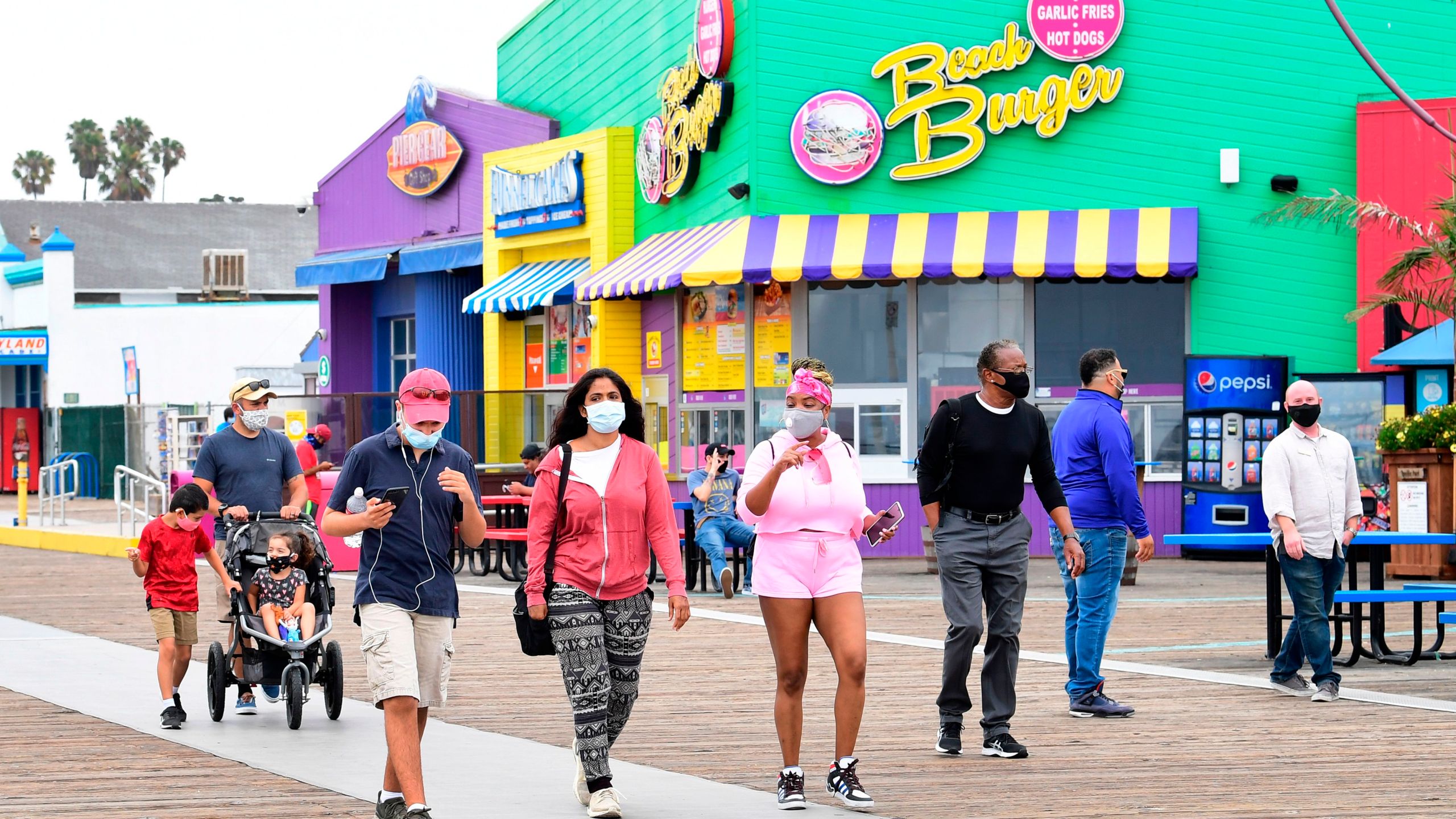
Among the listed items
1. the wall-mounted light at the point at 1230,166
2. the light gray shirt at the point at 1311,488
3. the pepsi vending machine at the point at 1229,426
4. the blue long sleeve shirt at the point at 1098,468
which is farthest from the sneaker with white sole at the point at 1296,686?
the wall-mounted light at the point at 1230,166

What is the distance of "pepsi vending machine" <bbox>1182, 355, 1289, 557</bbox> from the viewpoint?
21.3 meters

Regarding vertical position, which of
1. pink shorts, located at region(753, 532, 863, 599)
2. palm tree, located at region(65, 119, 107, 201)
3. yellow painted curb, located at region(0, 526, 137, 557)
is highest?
palm tree, located at region(65, 119, 107, 201)

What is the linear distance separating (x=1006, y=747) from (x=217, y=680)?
451cm

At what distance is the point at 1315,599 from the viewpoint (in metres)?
10.7

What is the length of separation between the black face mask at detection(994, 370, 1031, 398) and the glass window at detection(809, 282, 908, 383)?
43.6ft

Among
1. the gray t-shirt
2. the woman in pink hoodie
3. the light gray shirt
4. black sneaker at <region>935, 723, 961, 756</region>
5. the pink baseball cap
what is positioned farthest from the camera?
the gray t-shirt

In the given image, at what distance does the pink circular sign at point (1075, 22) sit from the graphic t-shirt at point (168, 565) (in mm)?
14102

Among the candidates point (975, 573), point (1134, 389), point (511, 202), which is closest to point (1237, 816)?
point (975, 573)

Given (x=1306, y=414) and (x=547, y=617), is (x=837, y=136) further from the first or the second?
(x=547, y=617)

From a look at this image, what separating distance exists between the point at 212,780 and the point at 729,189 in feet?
48.7

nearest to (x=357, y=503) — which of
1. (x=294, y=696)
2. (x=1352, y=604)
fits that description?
(x=294, y=696)

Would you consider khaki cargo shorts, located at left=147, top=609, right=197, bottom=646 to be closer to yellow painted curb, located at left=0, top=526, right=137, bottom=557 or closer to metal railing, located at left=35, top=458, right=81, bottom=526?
yellow painted curb, located at left=0, top=526, right=137, bottom=557

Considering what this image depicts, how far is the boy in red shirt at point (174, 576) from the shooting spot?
1048 centimetres

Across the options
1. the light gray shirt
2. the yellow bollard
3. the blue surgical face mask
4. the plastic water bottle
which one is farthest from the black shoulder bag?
the yellow bollard
